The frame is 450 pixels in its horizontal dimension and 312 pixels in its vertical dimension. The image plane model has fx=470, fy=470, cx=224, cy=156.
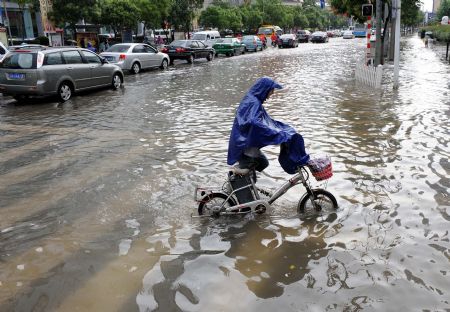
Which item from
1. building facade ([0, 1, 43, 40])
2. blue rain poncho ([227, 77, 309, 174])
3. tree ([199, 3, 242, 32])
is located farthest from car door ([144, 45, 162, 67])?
tree ([199, 3, 242, 32])

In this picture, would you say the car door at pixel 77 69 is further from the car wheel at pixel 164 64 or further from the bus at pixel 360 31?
the bus at pixel 360 31

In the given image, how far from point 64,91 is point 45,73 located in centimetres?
94

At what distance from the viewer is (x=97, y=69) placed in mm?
15211

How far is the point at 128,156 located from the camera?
7785 millimetres

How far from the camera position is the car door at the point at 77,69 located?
13.9 metres

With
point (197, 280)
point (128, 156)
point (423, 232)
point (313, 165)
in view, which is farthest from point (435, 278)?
point (128, 156)

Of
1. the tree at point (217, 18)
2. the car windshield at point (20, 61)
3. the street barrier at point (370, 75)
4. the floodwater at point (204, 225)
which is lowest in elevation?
the floodwater at point (204, 225)

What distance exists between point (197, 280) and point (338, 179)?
3115mm

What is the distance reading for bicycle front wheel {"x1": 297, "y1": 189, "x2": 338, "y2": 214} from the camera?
17.4 ft

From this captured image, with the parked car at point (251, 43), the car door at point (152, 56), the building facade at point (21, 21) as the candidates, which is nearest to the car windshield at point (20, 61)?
the car door at point (152, 56)

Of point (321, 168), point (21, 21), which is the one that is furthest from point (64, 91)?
point (21, 21)

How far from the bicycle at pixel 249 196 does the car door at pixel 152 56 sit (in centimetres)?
1833

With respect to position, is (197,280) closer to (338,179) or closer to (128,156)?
(338,179)

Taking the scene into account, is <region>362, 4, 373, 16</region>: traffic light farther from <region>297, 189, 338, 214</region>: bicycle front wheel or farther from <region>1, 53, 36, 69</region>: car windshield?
<region>297, 189, 338, 214</region>: bicycle front wheel
